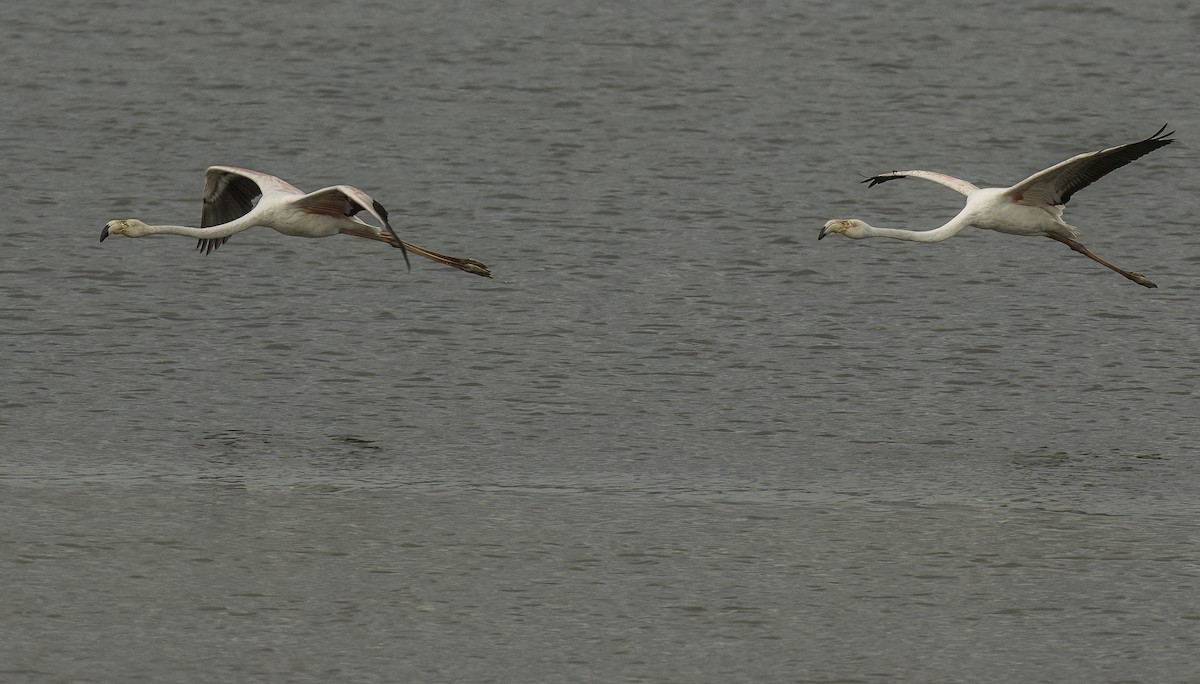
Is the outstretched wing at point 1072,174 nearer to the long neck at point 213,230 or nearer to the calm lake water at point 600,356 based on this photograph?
the calm lake water at point 600,356

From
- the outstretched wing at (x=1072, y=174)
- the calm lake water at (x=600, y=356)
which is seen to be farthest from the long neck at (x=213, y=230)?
the outstretched wing at (x=1072, y=174)

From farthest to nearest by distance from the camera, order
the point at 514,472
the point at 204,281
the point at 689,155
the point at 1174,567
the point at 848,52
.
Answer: the point at 848,52
the point at 689,155
the point at 204,281
the point at 514,472
the point at 1174,567

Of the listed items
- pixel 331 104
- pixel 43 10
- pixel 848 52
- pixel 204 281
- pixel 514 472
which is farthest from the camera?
pixel 43 10

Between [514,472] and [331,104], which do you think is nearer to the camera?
[514,472]

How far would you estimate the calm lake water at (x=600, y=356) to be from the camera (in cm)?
1441

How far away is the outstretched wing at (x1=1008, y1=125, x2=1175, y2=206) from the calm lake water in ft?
5.07

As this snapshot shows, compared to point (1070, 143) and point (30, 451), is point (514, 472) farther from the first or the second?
point (1070, 143)

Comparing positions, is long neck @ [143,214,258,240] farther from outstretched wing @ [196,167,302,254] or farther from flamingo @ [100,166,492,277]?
outstretched wing @ [196,167,302,254]

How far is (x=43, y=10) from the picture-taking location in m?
34.0

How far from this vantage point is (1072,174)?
62.6 ft

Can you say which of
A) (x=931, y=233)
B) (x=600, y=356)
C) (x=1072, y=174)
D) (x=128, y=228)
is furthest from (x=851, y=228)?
(x=128, y=228)

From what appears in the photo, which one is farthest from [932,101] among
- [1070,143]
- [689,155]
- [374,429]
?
[374,429]

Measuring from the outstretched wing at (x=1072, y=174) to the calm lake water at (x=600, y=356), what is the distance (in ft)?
5.07

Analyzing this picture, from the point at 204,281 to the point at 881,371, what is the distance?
6727mm
